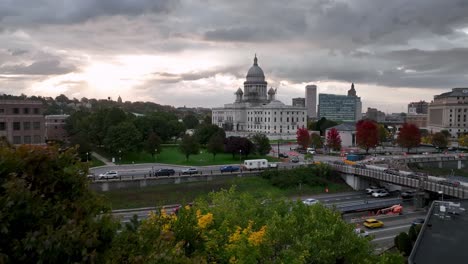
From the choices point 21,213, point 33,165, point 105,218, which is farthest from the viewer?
point 105,218

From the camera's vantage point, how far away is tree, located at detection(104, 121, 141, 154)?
60.1 metres

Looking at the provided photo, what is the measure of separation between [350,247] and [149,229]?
34.0 ft

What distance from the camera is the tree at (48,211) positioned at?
7496 mm

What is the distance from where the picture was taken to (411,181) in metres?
43.4

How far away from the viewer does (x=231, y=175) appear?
5222 centimetres

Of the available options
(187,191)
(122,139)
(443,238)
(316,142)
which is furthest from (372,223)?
(316,142)

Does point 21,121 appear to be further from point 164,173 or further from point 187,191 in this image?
point 187,191

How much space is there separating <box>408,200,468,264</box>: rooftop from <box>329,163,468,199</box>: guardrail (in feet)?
46.0

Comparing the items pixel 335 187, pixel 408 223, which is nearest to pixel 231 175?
pixel 335 187

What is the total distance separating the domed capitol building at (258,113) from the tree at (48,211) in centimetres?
11219

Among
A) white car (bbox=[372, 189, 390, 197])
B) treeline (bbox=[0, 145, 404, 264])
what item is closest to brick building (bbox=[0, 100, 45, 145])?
white car (bbox=[372, 189, 390, 197])

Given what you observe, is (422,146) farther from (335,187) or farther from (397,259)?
(397,259)

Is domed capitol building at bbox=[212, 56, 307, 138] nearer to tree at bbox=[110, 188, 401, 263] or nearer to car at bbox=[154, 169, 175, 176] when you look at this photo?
car at bbox=[154, 169, 175, 176]

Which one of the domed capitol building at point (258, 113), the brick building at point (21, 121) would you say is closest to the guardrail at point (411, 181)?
the brick building at point (21, 121)
